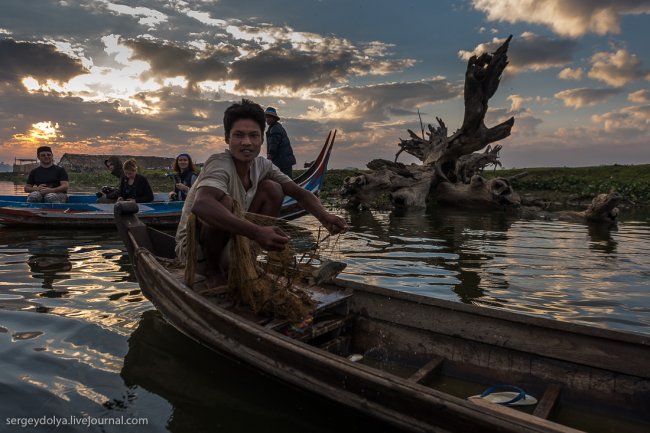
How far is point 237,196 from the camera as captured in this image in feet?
12.6

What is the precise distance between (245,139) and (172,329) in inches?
75.2

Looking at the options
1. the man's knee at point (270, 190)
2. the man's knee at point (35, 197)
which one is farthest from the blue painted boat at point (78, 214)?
the man's knee at point (270, 190)

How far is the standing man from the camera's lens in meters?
10.3

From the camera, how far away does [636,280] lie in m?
6.36

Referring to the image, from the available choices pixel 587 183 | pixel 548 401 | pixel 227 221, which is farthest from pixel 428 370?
pixel 587 183

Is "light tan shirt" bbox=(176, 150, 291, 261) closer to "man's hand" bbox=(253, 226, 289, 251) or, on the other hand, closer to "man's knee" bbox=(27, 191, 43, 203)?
"man's hand" bbox=(253, 226, 289, 251)

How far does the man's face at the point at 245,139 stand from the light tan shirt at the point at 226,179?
106 mm

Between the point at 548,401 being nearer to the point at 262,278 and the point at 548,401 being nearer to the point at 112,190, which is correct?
the point at 262,278

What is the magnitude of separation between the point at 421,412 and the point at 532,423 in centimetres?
49

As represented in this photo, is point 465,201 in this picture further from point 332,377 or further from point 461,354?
point 332,377

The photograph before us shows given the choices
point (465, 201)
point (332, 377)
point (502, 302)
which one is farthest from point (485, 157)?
point (332, 377)

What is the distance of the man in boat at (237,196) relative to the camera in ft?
10.7

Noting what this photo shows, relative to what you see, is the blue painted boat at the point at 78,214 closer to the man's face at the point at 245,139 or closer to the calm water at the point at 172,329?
the calm water at the point at 172,329

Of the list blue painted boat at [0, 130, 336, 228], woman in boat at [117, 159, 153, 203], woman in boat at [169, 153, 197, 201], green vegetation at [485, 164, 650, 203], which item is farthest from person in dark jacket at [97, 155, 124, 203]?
green vegetation at [485, 164, 650, 203]
